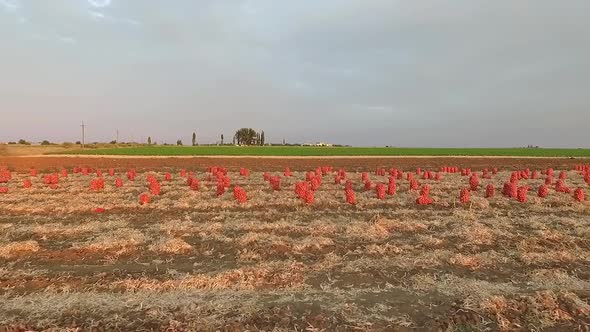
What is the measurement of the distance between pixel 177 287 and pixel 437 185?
1861 cm

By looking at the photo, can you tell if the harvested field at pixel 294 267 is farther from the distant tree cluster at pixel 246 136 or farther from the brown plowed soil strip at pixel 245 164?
the distant tree cluster at pixel 246 136

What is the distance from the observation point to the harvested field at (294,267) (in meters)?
6.22

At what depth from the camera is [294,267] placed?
27.9 feet

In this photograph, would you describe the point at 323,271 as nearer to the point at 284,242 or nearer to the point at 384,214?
the point at 284,242

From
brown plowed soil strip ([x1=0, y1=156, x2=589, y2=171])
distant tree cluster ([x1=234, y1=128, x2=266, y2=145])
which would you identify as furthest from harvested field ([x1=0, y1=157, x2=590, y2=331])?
distant tree cluster ([x1=234, y1=128, x2=266, y2=145])

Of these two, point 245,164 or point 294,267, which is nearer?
point 294,267

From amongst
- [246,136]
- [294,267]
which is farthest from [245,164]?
[246,136]

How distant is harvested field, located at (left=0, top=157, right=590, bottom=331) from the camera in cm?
622

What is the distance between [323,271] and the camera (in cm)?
832

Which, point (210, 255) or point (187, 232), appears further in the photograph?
point (187, 232)

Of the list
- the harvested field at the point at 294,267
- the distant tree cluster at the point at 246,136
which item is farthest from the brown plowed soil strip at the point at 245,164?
the distant tree cluster at the point at 246,136

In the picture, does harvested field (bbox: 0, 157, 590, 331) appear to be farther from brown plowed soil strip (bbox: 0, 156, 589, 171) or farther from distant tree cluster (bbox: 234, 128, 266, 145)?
distant tree cluster (bbox: 234, 128, 266, 145)

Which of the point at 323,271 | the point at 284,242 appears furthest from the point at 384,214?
the point at 323,271

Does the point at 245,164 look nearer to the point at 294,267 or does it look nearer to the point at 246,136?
the point at 294,267
